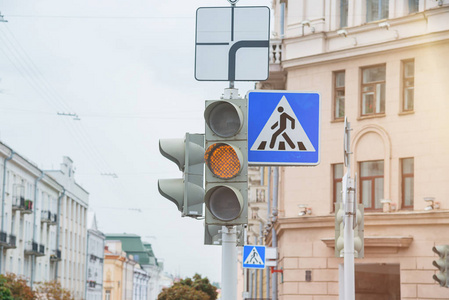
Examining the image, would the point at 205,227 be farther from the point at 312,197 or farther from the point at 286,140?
the point at 312,197

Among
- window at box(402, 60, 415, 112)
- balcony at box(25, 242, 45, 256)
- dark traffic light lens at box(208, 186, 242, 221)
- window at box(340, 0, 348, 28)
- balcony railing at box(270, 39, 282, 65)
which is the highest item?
window at box(340, 0, 348, 28)

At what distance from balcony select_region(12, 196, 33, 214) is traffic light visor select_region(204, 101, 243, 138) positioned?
5905 cm

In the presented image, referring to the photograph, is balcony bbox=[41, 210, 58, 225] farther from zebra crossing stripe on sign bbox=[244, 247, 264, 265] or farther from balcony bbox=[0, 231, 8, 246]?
zebra crossing stripe on sign bbox=[244, 247, 264, 265]

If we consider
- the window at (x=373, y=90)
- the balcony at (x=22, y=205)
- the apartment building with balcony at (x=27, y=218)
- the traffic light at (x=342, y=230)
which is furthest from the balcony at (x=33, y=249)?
the traffic light at (x=342, y=230)

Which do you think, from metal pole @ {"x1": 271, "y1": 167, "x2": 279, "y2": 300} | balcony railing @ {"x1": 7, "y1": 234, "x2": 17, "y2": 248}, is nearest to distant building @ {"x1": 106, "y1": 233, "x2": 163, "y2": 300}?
balcony railing @ {"x1": 7, "y1": 234, "x2": 17, "y2": 248}

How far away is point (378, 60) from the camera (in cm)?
2839

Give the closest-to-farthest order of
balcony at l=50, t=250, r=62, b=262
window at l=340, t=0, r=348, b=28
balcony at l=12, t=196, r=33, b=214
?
window at l=340, t=0, r=348, b=28 < balcony at l=12, t=196, r=33, b=214 < balcony at l=50, t=250, r=62, b=262

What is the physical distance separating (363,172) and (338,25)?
5.02 m

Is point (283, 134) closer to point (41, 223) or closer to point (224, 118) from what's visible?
point (224, 118)

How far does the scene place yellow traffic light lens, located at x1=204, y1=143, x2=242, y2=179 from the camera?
7.57 m

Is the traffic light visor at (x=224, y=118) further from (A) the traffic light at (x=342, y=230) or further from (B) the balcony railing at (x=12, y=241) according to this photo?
(B) the balcony railing at (x=12, y=241)

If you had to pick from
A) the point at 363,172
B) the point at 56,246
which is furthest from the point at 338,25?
the point at 56,246

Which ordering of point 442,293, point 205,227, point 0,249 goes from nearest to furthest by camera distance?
point 205,227 < point 442,293 < point 0,249

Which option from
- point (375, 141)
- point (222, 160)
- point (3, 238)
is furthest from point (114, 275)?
point (222, 160)
